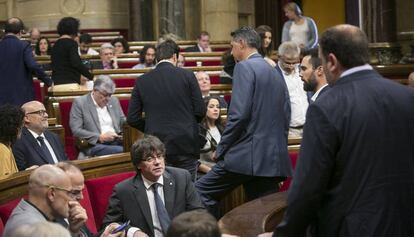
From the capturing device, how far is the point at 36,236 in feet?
8.11

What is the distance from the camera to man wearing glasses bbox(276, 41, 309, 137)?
7074 millimetres

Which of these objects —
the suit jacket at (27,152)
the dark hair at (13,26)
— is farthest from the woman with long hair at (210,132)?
the dark hair at (13,26)

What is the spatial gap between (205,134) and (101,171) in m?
1.51

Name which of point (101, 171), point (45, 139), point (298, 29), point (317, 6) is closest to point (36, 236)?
point (101, 171)

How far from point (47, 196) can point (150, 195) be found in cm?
124

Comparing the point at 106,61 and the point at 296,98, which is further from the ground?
the point at 106,61

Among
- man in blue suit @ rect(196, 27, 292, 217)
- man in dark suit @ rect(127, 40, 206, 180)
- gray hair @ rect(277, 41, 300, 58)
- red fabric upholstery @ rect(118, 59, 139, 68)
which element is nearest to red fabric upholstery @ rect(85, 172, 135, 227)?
man in blue suit @ rect(196, 27, 292, 217)

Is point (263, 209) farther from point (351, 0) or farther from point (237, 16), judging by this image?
point (237, 16)

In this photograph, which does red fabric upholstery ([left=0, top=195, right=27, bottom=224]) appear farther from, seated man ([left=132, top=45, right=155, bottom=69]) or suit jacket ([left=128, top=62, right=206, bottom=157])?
seated man ([left=132, top=45, right=155, bottom=69])

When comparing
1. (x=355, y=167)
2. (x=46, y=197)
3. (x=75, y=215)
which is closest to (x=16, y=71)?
(x=75, y=215)

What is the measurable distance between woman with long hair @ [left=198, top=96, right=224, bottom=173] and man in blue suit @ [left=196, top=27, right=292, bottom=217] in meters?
1.13

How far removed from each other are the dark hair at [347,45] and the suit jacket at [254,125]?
7.01 ft

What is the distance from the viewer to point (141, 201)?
4.61 metres

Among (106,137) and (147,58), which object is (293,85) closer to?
(106,137)
